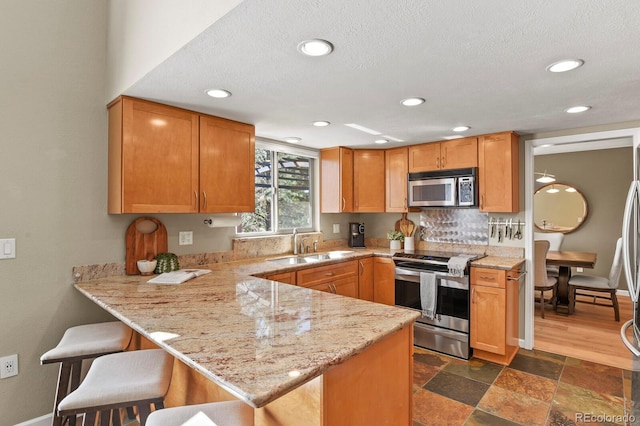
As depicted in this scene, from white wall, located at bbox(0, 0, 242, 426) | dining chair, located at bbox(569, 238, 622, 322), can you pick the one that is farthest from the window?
dining chair, located at bbox(569, 238, 622, 322)

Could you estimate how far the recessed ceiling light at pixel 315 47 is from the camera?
1.52m

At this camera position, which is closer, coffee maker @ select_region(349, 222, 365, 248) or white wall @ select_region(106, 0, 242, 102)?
white wall @ select_region(106, 0, 242, 102)

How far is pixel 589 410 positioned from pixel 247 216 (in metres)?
3.20

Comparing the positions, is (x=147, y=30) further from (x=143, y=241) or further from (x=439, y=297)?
(x=439, y=297)

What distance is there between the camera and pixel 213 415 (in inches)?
45.8

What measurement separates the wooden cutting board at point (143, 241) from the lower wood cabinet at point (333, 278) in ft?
3.83

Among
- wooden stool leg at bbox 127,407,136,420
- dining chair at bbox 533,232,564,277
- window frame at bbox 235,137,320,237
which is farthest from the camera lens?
dining chair at bbox 533,232,564,277

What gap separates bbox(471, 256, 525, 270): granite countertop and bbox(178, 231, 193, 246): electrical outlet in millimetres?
2610

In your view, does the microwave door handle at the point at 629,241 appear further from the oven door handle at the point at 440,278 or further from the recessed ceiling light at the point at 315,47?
the recessed ceiling light at the point at 315,47

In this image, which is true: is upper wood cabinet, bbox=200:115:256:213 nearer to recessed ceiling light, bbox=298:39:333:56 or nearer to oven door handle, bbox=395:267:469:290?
recessed ceiling light, bbox=298:39:333:56

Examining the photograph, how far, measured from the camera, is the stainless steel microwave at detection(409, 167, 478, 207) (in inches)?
136

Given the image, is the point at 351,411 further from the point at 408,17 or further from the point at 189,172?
the point at 189,172

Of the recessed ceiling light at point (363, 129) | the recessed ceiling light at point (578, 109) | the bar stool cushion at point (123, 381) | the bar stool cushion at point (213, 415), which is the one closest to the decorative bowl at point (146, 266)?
the bar stool cushion at point (123, 381)

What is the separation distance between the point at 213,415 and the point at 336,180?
317 cm
